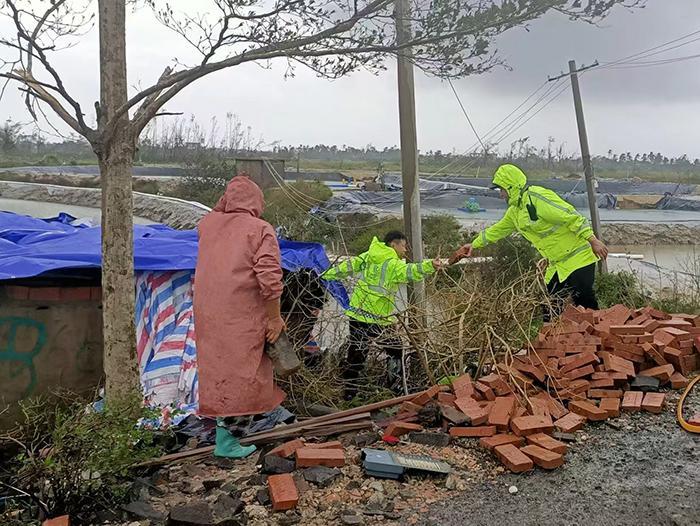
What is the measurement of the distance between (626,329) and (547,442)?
1721mm

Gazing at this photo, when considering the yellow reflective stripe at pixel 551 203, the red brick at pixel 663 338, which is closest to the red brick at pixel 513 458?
the red brick at pixel 663 338

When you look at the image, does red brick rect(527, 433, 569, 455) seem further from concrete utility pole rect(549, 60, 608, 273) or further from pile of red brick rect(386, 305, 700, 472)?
concrete utility pole rect(549, 60, 608, 273)

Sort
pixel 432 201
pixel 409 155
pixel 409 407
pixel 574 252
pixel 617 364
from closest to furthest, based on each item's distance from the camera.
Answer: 1. pixel 409 407
2. pixel 617 364
3. pixel 574 252
4. pixel 409 155
5. pixel 432 201

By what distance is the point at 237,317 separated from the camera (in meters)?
3.96

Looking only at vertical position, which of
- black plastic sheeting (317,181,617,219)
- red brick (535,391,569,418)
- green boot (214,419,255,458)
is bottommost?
green boot (214,419,255,458)

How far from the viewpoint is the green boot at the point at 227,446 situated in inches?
162

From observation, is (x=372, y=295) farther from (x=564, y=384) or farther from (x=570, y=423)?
(x=570, y=423)

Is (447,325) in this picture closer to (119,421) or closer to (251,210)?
(251,210)

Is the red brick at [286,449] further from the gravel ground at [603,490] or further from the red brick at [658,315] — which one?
the red brick at [658,315]

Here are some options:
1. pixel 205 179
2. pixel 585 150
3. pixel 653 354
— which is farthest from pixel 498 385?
pixel 205 179

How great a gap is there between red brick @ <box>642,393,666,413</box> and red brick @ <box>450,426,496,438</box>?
1166mm

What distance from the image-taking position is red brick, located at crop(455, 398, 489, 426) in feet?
13.8

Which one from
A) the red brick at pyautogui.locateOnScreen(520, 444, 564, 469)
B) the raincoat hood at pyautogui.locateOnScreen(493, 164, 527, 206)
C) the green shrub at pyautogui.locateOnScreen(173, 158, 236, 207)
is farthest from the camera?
the green shrub at pyautogui.locateOnScreen(173, 158, 236, 207)

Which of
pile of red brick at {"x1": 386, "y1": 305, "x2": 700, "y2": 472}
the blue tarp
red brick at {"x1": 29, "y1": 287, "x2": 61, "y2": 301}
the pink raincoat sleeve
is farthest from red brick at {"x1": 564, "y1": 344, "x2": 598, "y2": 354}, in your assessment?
red brick at {"x1": 29, "y1": 287, "x2": 61, "y2": 301}
